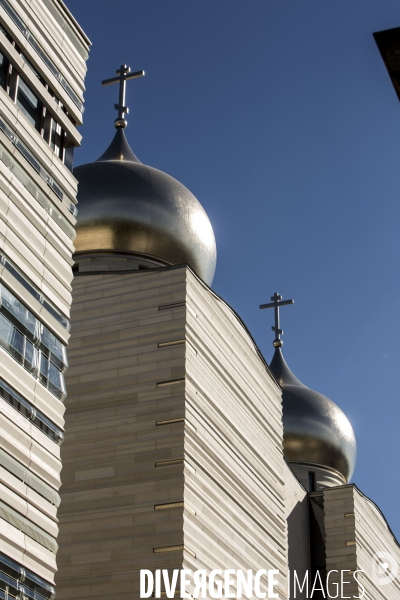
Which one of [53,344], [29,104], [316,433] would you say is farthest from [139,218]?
[316,433]

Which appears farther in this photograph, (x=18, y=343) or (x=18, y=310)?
(x=18, y=310)

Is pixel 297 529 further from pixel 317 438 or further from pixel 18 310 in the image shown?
pixel 18 310

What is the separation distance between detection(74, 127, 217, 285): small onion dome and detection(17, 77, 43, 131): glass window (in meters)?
8.83

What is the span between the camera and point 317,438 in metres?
31.8

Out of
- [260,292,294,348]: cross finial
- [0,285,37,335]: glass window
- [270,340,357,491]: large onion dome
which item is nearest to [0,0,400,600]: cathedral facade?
[0,285,37,335]: glass window

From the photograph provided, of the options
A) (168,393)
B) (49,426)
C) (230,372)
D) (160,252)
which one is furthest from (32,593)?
(160,252)

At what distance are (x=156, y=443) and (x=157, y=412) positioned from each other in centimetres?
60

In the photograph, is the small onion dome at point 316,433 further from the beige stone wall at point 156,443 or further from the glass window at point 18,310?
the glass window at point 18,310

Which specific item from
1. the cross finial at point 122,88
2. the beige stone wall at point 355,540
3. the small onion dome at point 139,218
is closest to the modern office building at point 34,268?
the small onion dome at point 139,218

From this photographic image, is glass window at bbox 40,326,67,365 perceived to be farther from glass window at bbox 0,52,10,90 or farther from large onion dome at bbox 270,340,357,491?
large onion dome at bbox 270,340,357,491

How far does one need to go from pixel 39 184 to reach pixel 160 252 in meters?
9.69

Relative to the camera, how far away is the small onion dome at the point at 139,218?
2275 cm

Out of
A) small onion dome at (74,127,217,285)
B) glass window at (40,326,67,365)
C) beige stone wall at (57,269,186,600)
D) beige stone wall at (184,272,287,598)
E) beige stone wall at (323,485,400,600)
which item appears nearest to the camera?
glass window at (40,326,67,365)

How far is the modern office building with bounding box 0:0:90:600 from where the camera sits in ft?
36.6
